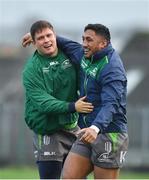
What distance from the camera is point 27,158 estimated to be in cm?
2294

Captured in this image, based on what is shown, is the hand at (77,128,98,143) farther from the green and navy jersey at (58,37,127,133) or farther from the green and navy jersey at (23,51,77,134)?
the green and navy jersey at (23,51,77,134)

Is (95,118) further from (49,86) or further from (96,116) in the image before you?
(49,86)

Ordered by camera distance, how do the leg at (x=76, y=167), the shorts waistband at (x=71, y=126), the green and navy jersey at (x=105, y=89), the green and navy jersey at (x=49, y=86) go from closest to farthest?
the green and navy jersey at (x=105, y=89) < the leg at (x=76, y=167) < the green and navy jersey at (x=49, y=86) < the shorts waistband at (x=71, y=126)

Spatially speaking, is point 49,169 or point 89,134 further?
point 49,169

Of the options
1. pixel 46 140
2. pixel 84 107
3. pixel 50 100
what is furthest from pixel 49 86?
pixel 84 107

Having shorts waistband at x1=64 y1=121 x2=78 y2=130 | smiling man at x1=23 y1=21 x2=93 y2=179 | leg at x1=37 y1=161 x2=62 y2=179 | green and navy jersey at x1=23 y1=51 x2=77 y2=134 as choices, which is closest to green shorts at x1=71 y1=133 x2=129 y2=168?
smiling man at x1=23 y1=21 x2=93 y2=179

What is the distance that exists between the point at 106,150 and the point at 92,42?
3.61 feet

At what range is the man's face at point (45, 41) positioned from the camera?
390 inches

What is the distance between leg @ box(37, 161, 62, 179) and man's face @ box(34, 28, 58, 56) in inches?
49.9

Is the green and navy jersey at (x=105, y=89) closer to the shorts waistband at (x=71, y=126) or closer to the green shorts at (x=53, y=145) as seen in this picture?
the shorts waistband at (x=71, y=126)

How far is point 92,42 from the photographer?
372 inches

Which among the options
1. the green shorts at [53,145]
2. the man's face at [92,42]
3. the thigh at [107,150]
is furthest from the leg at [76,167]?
the man's face at [92,42]

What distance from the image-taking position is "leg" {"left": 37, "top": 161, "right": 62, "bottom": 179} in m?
10.4

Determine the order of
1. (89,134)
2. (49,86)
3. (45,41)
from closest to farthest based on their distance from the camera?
(89,134)
(45,41)
(49,86)
